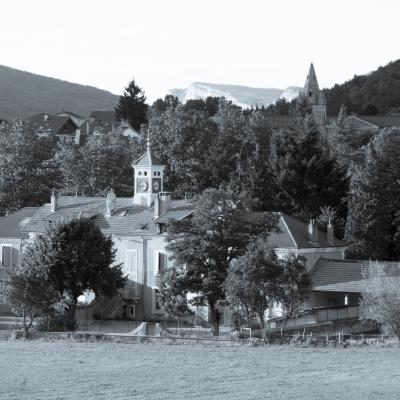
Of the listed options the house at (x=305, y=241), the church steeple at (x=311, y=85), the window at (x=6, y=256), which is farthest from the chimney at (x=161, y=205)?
the church steeple at (x=311, y=85)

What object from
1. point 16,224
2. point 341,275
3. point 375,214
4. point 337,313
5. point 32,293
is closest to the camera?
point 32,293

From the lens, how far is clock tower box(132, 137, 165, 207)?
75.9 metres

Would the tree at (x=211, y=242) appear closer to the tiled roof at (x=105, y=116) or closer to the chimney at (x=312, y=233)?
the chimney at (x=312, y=233)

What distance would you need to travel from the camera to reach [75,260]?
210ft

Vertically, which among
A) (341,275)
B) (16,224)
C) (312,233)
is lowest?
(341,275)

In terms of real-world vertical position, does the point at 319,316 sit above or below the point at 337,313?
below

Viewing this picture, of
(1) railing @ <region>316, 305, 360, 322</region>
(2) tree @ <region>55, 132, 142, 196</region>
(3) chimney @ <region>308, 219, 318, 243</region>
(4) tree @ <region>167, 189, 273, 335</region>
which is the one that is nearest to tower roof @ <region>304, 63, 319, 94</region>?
(2) tree @ <region>55, 132, 142, 196</region>

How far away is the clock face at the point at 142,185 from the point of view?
76312 millimetres

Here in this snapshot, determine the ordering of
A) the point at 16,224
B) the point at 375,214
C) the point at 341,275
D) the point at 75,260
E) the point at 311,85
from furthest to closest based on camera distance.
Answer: the point at 311,85 → the point at 16,224 → the point at 375,214 → the point at 341,275 → the point at 75,260

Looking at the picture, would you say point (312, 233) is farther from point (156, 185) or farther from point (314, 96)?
point (314, 96)

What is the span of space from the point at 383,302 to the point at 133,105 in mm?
113464

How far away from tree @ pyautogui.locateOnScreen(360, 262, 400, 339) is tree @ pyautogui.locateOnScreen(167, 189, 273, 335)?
7.01 metres

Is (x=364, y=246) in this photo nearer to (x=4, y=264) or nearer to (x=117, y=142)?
(x=4, y=264)

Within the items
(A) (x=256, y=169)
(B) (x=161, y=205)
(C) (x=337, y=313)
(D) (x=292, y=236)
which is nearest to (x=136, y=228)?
(B) (x=161, y=205)
